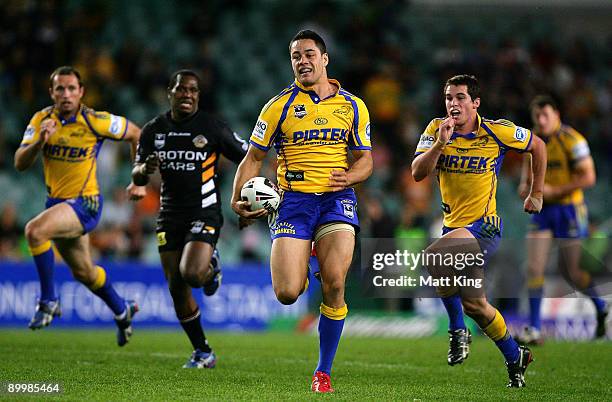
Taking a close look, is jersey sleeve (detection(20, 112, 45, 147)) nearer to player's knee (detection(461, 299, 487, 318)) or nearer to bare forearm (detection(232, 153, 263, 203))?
bare forearm (detection(232, 153, 263, 203))

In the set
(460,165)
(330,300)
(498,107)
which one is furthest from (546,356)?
(498,107)

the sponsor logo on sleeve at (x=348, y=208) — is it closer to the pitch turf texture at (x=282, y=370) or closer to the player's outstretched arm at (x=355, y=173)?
the player's outstretched arm at (x=355, y=173)

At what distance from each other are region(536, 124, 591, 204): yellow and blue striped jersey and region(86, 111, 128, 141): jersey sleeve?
511 cm

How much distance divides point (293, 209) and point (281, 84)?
12935 mm

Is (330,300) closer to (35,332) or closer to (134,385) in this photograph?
(134,385)

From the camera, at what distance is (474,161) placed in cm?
852

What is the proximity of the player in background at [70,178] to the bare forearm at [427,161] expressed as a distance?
3615 mm

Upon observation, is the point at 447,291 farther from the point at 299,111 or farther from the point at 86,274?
the point at 86,274

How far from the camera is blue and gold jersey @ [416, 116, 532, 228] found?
27.7 feet

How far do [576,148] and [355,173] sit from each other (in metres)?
5.21

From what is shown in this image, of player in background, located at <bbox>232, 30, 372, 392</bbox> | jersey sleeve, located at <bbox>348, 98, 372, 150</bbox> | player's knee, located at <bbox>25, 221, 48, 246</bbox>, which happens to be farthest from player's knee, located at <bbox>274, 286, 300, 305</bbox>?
player's knee, located at <bbox>25, 221, 48, 246</bbox>

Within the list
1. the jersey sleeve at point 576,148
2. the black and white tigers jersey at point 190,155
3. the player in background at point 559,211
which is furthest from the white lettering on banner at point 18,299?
the jersey sleeve at point 576,148

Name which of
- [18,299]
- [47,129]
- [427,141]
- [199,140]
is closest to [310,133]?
[427,141]

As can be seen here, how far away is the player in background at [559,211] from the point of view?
1204cm
